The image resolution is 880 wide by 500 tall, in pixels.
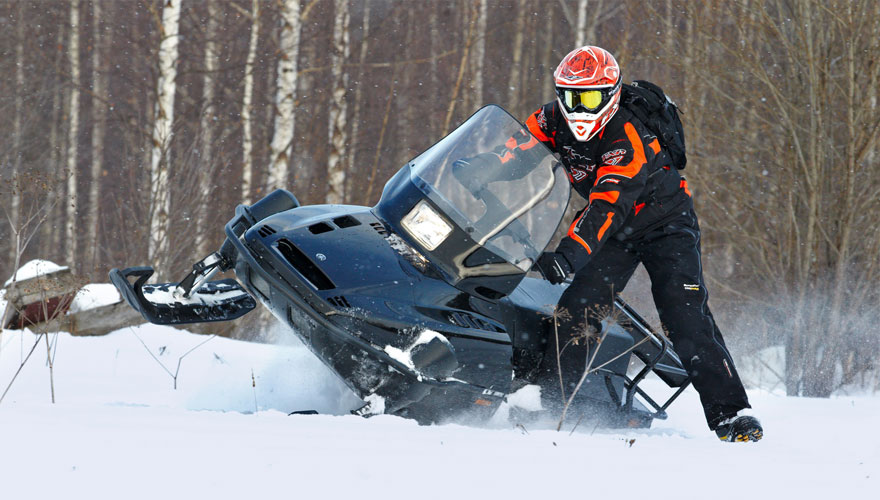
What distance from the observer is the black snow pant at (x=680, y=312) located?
3605 mm

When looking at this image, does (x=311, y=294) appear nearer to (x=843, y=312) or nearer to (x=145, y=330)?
(x=145, y=330)

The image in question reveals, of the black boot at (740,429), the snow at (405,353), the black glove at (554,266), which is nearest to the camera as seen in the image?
the snow at (405,353)

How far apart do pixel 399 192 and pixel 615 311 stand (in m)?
1.19

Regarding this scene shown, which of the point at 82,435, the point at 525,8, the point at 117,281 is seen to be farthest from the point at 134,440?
the point at 525,8

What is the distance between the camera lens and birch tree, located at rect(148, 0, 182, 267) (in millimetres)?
7180

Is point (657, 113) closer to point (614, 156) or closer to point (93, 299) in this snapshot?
point (614, 156)

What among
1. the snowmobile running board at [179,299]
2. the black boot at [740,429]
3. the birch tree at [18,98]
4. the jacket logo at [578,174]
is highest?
the jacket logo at [578,174]

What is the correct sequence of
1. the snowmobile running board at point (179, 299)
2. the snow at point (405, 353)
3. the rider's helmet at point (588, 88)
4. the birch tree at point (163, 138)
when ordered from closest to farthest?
the snow at point (405, 353) < the snowmobile running board at point (179, 299) < the rider's helmet at point (588, 88) < the birch tree at point (163, 138)

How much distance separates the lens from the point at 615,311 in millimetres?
3643

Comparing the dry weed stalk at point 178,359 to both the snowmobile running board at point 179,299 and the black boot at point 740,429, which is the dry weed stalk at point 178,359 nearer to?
the snowmobile running board at point 179,299

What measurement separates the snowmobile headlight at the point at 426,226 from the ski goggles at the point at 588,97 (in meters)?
0.80

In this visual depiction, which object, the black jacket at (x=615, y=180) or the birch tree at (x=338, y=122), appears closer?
the black jacket at (x=615, y=180)

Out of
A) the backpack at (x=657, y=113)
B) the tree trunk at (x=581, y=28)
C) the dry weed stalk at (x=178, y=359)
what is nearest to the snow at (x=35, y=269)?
the dry weed stalk at (x=178, y=359)

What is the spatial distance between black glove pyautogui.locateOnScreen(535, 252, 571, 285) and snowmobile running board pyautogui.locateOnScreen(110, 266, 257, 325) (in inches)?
52.6
